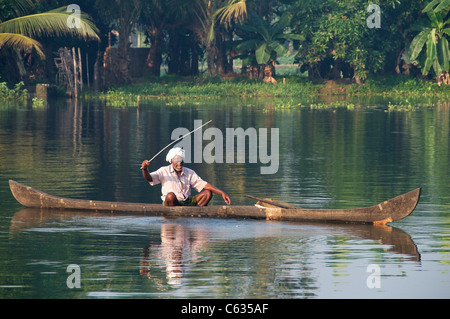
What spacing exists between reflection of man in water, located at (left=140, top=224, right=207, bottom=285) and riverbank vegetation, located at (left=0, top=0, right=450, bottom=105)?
2716cm

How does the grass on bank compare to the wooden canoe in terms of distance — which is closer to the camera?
the wooden canoe

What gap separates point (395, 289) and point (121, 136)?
1656cm

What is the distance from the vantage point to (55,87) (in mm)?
40656

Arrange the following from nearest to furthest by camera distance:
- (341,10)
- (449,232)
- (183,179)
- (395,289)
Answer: (395,289) < (449,232) < (183,179) < (341,10)

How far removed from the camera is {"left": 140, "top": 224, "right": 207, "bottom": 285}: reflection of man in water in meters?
9.61

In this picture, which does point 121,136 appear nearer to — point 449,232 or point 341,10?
point 449,232

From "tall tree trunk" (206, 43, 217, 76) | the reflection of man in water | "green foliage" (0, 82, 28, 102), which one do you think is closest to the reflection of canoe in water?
the reflection of man in water

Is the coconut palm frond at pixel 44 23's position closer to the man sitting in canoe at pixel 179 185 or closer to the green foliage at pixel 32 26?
the green foliage at pixel 32 26

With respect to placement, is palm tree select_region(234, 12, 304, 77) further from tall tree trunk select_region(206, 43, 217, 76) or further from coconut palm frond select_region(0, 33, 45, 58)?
coconut palm frond select_region(0, 33, 45, 58)
